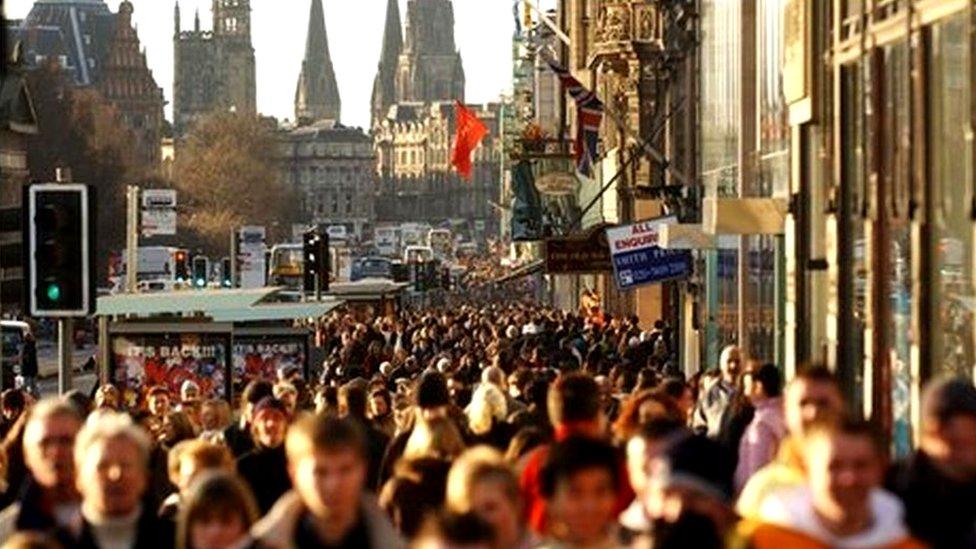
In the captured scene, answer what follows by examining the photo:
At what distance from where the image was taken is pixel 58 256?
2230cm

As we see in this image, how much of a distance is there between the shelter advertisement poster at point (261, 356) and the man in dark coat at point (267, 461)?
21119 mm

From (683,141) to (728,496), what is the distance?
128 ft

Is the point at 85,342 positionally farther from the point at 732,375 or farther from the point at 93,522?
the point at 93,522

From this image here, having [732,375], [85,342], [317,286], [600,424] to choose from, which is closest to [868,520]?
[600,424]

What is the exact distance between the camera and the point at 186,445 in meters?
14.7

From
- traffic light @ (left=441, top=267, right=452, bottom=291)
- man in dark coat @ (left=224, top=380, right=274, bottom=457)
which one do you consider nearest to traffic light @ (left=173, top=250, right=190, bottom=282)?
man in dark coat @ (left=224, top=380, right=274, bottom=457)

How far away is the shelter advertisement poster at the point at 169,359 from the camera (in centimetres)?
3475

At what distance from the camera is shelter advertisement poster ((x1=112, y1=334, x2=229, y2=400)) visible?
3475cm

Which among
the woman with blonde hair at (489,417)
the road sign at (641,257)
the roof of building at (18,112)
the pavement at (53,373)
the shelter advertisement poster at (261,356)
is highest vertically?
the roof of building at (18,112)

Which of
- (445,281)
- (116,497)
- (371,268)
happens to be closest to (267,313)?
(116,497)

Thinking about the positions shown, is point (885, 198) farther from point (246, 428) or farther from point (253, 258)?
point (253, 258)

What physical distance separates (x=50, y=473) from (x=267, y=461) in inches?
135

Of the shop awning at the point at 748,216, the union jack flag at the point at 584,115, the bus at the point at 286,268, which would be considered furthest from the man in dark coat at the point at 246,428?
the bus at the point at 286,268

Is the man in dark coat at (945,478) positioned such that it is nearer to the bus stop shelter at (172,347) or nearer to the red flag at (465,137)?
the bus stop shelter at (172,347)
